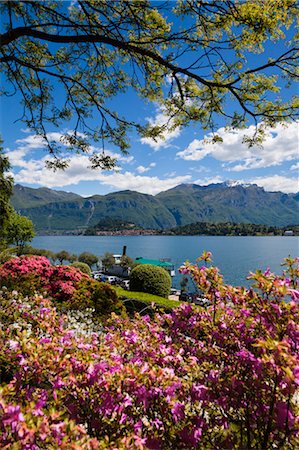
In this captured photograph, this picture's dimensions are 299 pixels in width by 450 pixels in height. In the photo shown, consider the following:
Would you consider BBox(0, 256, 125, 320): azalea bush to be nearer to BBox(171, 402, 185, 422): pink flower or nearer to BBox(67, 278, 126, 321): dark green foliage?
BBox(67, 278, 126, 321): dark green foliage

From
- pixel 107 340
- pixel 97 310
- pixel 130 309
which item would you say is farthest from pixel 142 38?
pixel 130 309

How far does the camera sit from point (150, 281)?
52.4 ft

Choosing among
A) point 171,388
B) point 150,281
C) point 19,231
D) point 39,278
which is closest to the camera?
point 171,388

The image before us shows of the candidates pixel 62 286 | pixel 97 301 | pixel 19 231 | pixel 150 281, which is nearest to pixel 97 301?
pixel 97 301

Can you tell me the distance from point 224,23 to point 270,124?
5.34ft

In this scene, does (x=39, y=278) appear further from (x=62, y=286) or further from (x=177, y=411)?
(x=177, y=411)

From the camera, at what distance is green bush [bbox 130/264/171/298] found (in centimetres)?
1600

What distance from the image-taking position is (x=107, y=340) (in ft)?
8.71

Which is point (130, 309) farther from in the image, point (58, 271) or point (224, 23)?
point (224, 23)

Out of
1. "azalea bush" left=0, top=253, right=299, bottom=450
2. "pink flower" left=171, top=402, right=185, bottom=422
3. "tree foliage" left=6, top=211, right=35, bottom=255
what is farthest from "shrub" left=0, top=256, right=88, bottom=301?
"tree foliage" left=6, top=211, right=35, bottom=255

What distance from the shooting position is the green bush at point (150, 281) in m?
16.0

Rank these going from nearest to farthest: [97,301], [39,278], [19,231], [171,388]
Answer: [171,388] < [97,301] < [39,278] < [19,231]

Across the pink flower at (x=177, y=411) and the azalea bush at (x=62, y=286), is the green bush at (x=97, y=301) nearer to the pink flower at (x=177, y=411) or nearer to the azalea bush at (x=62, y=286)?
the azalea bush at (x=62, y=286)

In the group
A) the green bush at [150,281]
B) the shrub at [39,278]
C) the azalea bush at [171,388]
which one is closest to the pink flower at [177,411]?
the azalea bush at [171,388]
